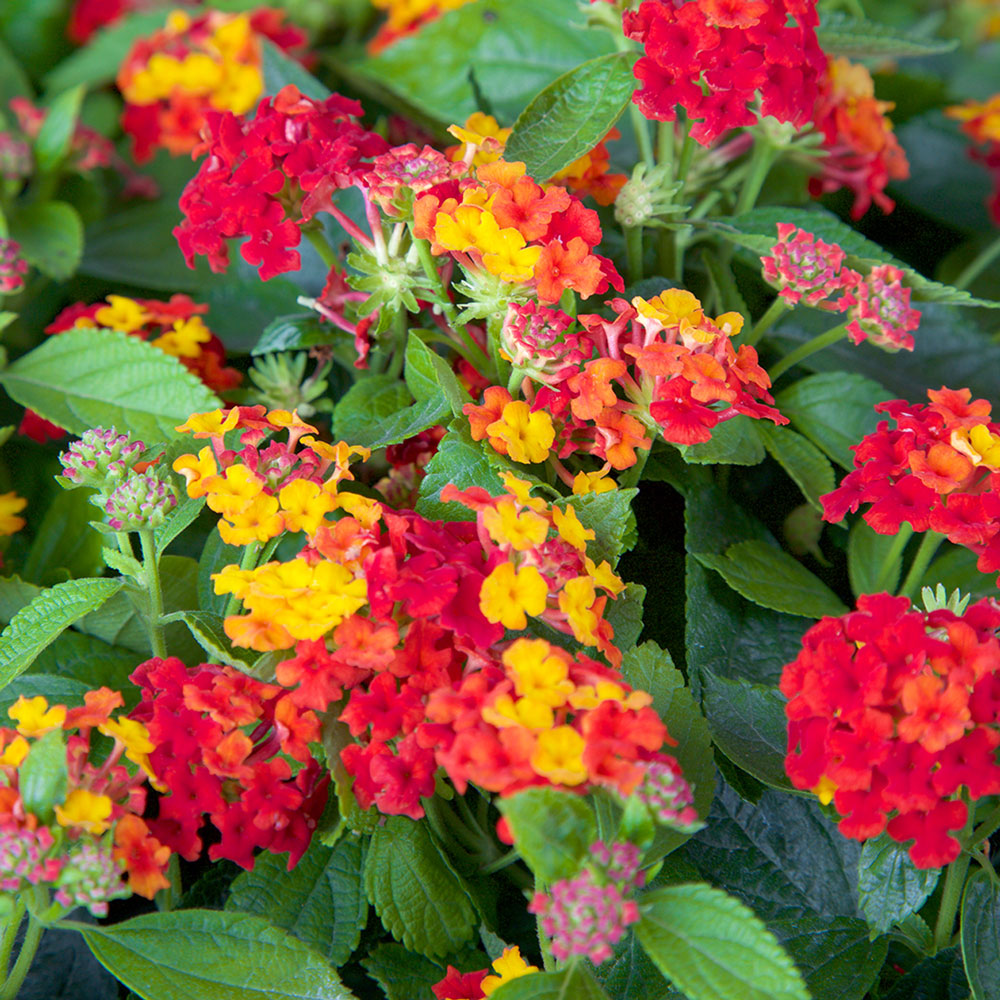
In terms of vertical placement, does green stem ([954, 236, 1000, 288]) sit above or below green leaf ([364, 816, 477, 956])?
above

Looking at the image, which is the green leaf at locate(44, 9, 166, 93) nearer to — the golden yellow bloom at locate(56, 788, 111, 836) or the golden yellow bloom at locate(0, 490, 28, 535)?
the golden yellow bloom at locate(0, 490, 28, 535)

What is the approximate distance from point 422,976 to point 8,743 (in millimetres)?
364

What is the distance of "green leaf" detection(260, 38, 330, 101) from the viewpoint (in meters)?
1.15

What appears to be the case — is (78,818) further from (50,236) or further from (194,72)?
(194,72)

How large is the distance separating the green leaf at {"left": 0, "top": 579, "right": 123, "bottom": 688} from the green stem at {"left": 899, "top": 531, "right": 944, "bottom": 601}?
0.66m

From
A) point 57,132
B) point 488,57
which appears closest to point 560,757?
point 488,57

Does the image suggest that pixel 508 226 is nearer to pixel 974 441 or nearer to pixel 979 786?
pixel 974 441

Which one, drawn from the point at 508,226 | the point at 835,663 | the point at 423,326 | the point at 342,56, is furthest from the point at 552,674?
the point at 342,56

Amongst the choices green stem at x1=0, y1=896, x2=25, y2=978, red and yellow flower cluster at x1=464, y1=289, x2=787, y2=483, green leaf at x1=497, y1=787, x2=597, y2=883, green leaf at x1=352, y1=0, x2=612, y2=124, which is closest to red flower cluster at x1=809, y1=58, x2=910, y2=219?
green leaf at x1=352, y1=0, x2=612, y2=124

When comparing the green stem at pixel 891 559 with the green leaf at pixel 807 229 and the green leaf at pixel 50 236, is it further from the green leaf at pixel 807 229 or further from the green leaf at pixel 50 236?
the green leaf at pixel 50 236

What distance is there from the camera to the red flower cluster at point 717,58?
32.1 inches

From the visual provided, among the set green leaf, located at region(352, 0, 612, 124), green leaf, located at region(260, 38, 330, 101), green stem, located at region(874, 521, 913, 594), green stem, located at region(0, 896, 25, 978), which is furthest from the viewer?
green leaf, located at region(352, 0, 612, 124)

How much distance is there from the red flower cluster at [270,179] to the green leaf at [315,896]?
485mm

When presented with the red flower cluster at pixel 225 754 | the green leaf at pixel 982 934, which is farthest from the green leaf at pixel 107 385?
the green leaf at pixel 982 934
